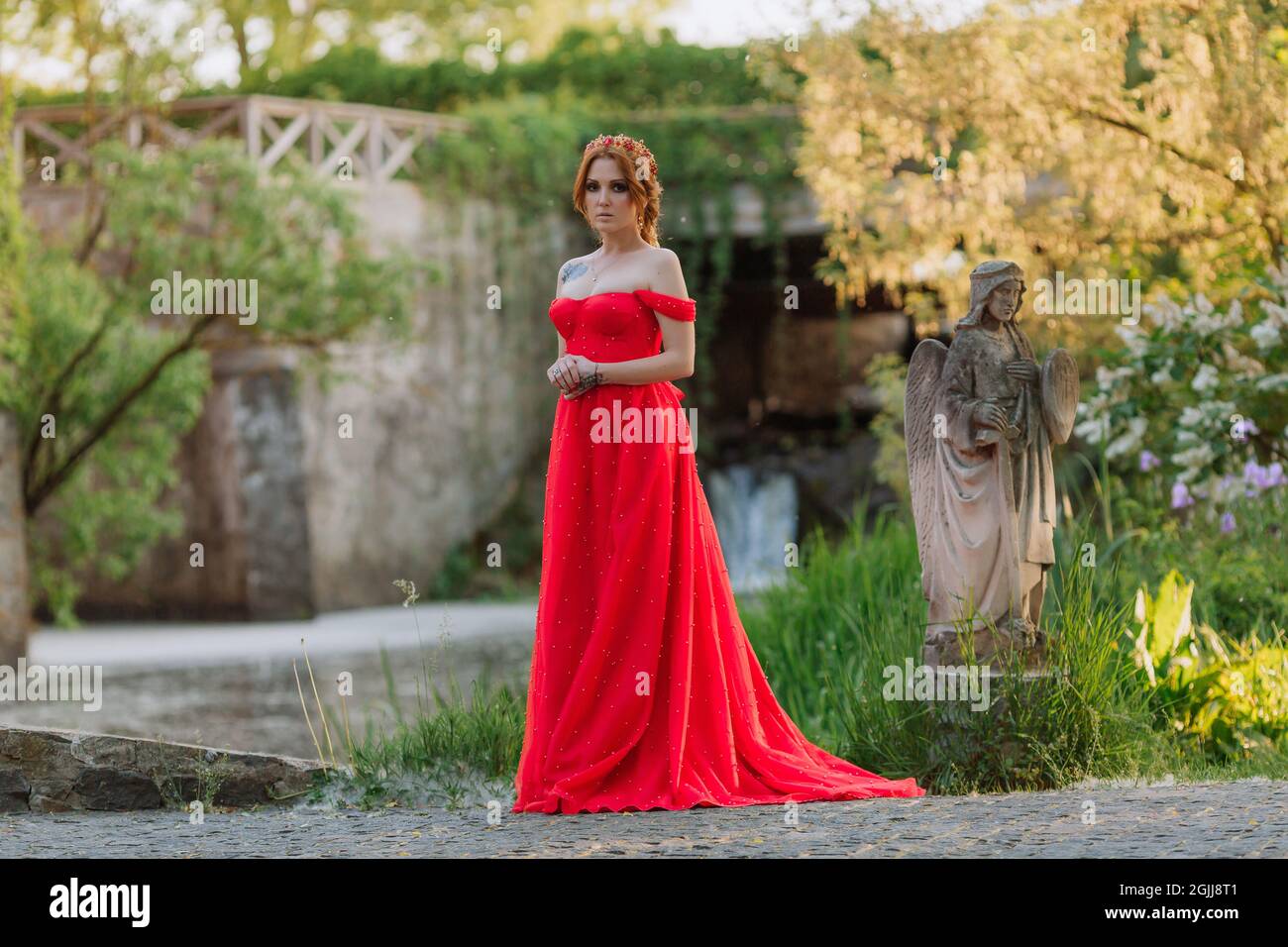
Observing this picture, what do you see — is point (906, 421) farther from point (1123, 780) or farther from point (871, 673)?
point (1123, 780)

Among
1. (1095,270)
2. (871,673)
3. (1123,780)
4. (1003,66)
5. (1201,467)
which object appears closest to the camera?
(1123,780)

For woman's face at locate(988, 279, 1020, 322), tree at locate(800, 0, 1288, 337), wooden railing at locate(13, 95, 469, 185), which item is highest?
wooden railing at locate(13, 95, 469, 185)

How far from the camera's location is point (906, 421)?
603 centimetres

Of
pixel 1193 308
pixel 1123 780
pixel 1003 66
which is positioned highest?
pixel 1003 66

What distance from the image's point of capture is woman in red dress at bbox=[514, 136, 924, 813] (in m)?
5.19

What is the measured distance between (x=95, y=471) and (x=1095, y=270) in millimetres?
9025

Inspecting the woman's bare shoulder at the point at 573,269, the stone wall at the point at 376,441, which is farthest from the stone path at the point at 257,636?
the woman's bare shoulder at the point at 573,269

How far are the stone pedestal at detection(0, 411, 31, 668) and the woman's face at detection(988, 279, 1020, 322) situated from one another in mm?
8437

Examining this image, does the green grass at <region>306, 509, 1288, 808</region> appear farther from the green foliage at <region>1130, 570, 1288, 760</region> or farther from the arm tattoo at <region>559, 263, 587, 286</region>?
the arm tattoo at <region>559, 263, 587, 286</region>

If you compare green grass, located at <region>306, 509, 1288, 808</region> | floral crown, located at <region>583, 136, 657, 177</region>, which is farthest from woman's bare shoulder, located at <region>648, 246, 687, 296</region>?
green grass, located at <region>306, 509, 1288, 808</region>

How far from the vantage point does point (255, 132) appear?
1547 cm

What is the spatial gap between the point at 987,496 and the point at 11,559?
28.0 ft
